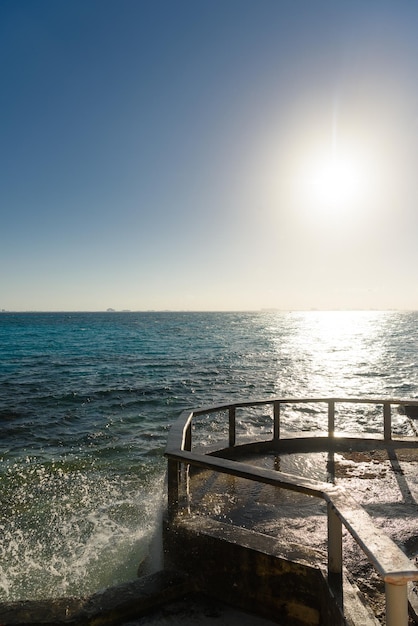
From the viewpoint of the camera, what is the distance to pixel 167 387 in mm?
24750

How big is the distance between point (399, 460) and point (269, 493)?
9.02ft

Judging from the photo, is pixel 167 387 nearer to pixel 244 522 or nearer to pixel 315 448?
pixel 315 448

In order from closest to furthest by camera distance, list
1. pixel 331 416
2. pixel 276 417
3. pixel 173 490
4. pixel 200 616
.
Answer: pixel 200 616
pixel 173 490
pixel 276 417
pixel 331 416

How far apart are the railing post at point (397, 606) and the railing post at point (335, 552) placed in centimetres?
100

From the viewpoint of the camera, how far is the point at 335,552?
298 cm

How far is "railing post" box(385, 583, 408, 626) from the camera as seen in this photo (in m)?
1.77

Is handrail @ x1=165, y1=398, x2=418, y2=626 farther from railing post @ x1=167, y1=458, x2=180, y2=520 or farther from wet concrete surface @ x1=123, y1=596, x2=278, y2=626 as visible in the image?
wet concrete surface @ x1=123, y1=596, x2=278, y2=626

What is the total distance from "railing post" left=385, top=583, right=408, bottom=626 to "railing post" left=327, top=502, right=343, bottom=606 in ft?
3.30

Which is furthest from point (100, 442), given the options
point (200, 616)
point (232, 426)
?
point (200, 616)

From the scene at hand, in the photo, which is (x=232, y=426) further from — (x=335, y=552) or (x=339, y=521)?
(x=339, y=521)

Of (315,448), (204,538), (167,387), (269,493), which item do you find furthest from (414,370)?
(204,538)

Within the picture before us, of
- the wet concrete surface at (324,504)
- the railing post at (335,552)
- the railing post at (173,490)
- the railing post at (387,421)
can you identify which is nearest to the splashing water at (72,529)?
the wet concrete surface at (324,504)

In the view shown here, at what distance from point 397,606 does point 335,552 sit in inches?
51.0

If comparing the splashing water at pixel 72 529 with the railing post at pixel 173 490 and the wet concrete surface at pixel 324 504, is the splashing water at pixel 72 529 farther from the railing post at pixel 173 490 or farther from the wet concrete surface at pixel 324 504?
the railing post at pixel 173 490
